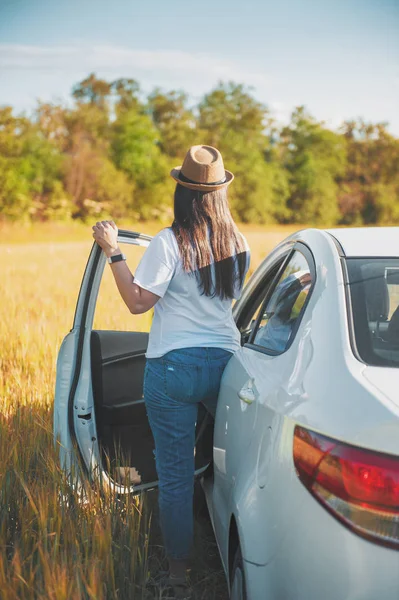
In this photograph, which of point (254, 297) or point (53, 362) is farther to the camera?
point (53, 362)

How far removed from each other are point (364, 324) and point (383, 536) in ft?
2.18

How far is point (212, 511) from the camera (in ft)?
10.1

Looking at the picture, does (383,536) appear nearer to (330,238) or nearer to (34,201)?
(330,238)

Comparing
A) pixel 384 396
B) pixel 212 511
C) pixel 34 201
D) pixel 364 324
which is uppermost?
A: pixel 34 201

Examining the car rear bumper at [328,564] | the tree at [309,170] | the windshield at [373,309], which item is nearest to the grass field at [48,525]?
the car rear bumper at [328,564]

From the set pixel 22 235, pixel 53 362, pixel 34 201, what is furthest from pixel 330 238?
pixel 34 201

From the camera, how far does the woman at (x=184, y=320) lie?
291 cm

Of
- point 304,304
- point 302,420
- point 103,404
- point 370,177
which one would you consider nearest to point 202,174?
point 304,304

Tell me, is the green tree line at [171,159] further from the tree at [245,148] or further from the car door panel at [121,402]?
the car door panel at [121,402]

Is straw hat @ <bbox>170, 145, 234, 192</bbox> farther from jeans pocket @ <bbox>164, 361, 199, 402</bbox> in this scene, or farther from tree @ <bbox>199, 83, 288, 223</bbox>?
tree @ <bbox>199, 83, 288, 223</bbox>

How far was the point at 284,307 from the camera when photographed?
2.85 m

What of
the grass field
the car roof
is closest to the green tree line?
→ the grass field

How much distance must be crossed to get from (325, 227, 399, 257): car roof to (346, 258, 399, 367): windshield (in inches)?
2.0

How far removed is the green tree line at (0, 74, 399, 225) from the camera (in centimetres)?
5041
